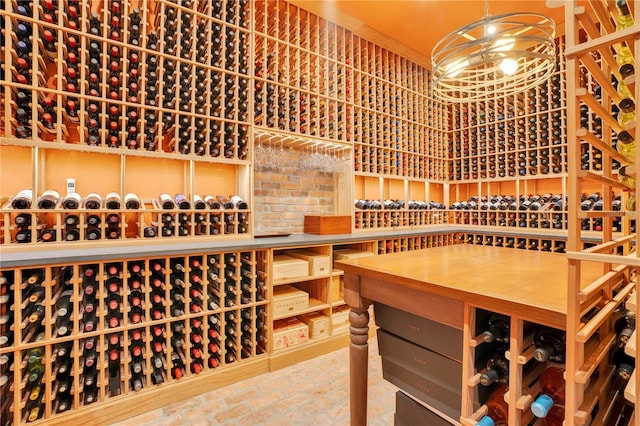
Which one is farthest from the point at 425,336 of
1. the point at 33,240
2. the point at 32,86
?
the point at 32,86

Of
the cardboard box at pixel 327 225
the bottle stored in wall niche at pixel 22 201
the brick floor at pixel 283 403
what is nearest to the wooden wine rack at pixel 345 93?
the cardboard box at pixel 327 225

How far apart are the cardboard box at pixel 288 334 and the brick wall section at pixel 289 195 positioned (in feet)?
3.06

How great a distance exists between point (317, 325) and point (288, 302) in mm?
380

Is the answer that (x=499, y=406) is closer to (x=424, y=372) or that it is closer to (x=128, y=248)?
(x=424, y=372)

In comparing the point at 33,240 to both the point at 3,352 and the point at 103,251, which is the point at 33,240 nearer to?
the point at 103,251

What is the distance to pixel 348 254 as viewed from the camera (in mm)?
3143

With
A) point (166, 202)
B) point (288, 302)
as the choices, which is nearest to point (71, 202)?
point (166, 202)

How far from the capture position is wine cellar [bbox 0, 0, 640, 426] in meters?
0.96

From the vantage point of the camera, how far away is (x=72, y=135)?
7.53 ft

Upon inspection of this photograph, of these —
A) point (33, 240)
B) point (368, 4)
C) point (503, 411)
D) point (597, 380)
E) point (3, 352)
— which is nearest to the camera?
point (597, 380)

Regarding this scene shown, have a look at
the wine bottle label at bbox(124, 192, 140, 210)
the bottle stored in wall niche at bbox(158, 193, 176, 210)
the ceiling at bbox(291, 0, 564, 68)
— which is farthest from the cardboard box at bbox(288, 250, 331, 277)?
the ceiling at bbox(291, 0, 564, 68)

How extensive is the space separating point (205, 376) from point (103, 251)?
1.10m

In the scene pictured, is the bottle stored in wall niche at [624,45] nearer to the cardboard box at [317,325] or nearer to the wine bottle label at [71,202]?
the cardboard box at [317,325]

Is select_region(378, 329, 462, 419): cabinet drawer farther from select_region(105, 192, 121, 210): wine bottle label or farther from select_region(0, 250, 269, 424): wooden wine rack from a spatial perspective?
select_region(105, 192, 121, 210): wine bottle label
